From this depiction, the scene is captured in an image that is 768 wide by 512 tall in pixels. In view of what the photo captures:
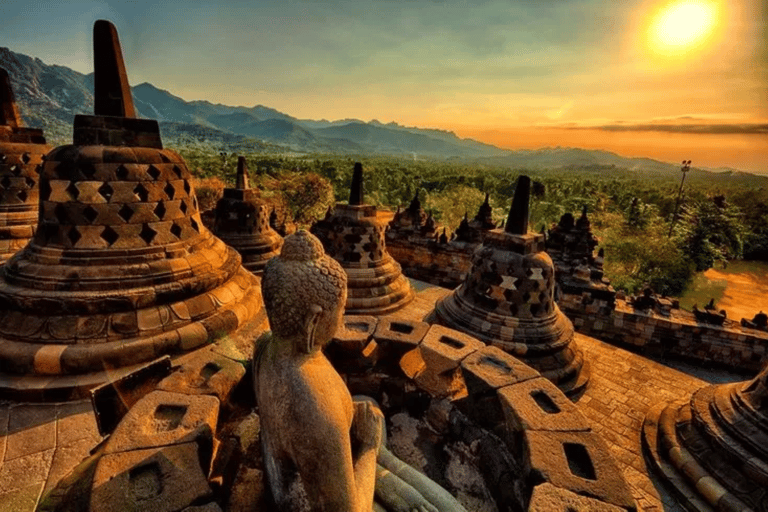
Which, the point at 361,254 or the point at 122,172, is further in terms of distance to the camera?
the point at 361,254

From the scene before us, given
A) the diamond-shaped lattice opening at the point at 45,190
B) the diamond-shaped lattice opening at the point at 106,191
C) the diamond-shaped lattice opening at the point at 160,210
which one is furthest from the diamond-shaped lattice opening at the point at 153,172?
the diamond-shaped lattice opening at the point at 45,190

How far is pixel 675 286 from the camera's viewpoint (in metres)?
24.1

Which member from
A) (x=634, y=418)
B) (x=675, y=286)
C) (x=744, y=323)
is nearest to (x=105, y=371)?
(x=634, y=418)

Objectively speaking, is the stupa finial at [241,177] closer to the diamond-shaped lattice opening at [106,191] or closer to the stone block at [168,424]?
the diamond-shaped lattice opening at [106,191]

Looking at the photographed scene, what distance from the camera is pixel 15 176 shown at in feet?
27.5

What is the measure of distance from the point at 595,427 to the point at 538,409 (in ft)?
13.9

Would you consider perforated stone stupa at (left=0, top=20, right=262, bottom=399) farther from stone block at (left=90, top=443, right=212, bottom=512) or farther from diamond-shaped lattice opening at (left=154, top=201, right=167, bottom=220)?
stone block at (left=90, top=443, right=212, bottom=512)

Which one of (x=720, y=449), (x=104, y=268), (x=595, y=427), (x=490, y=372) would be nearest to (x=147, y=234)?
(x=104, y=268)

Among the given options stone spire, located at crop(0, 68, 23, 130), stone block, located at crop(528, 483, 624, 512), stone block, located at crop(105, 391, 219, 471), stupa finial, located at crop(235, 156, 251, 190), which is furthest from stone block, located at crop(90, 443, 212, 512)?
stupa finial, located at crop(235, 156, 251, 190)

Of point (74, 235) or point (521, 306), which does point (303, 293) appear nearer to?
point (74, 235)

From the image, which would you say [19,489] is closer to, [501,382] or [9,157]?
[501,382]

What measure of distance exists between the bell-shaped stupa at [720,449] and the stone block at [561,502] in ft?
12.7

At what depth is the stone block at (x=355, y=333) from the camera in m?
4.03

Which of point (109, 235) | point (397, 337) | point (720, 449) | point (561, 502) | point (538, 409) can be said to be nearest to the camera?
point (561, 502)
